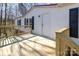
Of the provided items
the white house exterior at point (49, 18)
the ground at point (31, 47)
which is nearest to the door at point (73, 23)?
the white house exterior at point (49, 18)

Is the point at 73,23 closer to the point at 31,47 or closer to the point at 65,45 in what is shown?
the point at 65,45

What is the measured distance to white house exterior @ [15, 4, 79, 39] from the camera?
3564mm

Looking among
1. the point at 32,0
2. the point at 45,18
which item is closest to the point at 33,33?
the point at 45,18

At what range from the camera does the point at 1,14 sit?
11.9 ft

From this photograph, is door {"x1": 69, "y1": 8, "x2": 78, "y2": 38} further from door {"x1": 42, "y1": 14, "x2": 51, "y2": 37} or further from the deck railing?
door {"x1": 42, "y1": 14, "x2": 51, "y2": 37}

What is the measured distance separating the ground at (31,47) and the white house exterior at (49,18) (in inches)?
4.7

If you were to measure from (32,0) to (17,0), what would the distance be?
0.86 feet

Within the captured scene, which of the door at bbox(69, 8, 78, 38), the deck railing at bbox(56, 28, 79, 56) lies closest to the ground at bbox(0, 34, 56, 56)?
the deck railing at bbox(56, 28, 79, 56)

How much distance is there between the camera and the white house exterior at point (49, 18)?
3.56 meters

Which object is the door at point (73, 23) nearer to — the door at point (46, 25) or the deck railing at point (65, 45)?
the deck railing at point (65, 45)

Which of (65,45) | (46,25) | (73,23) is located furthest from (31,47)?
(73,23)

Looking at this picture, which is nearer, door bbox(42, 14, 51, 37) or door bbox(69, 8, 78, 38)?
door bbox(69, 8, 78, 38)

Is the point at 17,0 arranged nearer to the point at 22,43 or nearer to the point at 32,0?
the point at 32,0

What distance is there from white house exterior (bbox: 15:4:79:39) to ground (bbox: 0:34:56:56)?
12 cm
